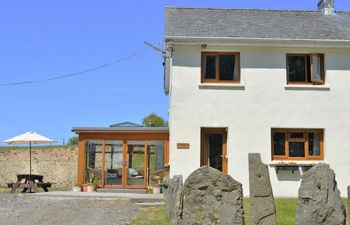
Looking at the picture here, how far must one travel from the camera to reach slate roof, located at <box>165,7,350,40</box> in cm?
1950

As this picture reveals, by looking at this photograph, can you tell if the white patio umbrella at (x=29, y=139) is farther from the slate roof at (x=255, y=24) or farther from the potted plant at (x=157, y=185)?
the slate roof at (x=255, y=24)

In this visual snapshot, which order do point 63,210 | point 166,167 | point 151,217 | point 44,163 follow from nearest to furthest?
point 151,217 → point 63,210 → point 166,167 → point 44,163

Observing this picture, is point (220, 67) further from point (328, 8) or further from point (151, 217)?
point (151, 217)

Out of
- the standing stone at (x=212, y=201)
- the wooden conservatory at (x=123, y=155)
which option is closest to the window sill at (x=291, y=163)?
the wooden conservatory at (x=123, y=155)

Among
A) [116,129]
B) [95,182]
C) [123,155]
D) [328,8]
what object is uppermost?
[328,8]

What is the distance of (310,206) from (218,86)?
1124 centimetres

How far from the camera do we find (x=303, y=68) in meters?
19.8

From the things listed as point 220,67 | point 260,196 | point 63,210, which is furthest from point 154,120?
point 260,196

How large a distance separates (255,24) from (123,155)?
26.1 feet

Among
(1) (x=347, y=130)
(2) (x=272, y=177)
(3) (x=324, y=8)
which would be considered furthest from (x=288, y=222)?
(3) (x=324, y=8)

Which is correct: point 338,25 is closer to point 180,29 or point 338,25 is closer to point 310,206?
point 180,29

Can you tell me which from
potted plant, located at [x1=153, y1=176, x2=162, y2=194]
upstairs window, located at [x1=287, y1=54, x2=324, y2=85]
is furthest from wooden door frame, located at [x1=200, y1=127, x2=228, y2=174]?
upstairs window, located at [x1=287, y1=54, x2=324, y2=85]

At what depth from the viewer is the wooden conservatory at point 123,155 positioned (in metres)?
21.2

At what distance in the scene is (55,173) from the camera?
34156 millimetres
